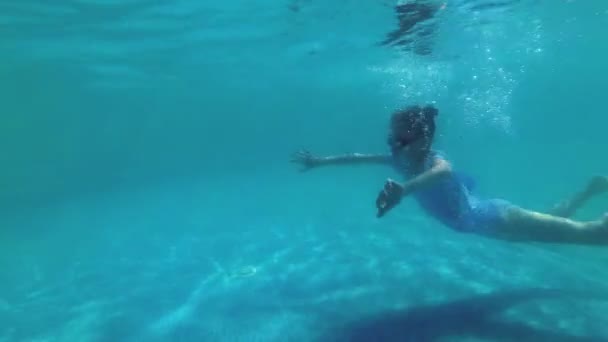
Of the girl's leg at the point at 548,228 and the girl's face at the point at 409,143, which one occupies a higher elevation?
the girl's face at the point at 409,143

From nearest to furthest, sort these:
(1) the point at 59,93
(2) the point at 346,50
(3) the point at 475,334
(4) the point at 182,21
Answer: (3) the point at 475,334, (4) the point at 182,21, (2) the point at 346,50, (1) the point at 59,93

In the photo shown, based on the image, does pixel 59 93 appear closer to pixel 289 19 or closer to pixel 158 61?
pixel 158 61

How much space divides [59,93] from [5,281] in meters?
31.9

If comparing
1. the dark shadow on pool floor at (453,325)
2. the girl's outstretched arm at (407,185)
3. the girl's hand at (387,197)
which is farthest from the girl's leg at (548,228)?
the girl's hand at (387,197)

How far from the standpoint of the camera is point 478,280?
922 centimetres

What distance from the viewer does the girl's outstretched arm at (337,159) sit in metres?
8.30

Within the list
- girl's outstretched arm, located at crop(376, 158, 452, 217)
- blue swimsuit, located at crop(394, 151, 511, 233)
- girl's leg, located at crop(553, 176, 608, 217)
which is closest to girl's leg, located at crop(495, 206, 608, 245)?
blue swimsuit, located at crop(394, 151, 511, 233)

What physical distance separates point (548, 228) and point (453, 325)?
250cm

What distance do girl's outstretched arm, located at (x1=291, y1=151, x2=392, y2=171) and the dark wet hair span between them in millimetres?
1027

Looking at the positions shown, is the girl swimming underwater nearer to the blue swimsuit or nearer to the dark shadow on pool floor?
the blue swimsuit

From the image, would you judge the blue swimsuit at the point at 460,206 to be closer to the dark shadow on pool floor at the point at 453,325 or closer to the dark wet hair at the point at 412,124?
the dark wet hair at the point at 412,124

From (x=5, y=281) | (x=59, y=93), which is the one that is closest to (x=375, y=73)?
(x=59, y=93)

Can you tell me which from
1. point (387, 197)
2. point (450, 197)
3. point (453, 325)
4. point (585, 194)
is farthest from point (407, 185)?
point (585, 194)

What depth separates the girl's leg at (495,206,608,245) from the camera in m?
7.51
